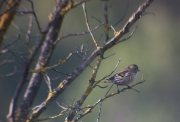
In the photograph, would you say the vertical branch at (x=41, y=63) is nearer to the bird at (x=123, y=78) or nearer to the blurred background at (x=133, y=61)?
the bird at (x=123, y=78)

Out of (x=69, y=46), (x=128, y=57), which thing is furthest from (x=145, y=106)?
(x=69, y=46)

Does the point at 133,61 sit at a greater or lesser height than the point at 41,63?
greater

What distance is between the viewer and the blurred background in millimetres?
4914

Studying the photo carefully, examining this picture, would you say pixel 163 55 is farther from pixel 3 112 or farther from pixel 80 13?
pixel 3 112

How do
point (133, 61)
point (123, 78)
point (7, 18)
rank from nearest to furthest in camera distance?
point (7, 18), point (123, 78), point (133, 61)

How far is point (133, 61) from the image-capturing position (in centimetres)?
507

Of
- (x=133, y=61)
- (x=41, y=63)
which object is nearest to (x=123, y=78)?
(x=41, y=63)

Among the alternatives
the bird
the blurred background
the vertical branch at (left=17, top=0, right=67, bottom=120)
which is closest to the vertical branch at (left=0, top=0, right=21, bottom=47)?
the vertical branch at (left=17, top=0, right=67, bottom=120)

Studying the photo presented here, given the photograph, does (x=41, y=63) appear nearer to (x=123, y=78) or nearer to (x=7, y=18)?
(x=7, y=18)

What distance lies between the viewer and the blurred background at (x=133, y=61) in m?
4.91

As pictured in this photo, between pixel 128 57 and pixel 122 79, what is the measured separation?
7.31 feet

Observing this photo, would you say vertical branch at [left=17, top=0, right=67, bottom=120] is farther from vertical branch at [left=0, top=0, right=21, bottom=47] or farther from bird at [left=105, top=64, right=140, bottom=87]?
bird at [left=105, top=64, right=140, bottom=87]

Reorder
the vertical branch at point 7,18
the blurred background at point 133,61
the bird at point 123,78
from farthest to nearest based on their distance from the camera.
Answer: the blurred background at point 133,61 < the bird at point 123,78 < the vertical branch at point 7,18

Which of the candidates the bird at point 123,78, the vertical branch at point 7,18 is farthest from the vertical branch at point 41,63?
the bird at point 123,78
